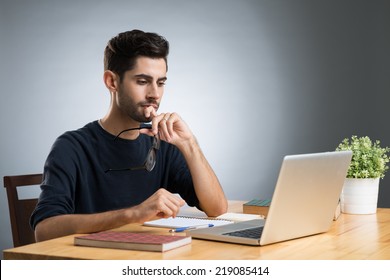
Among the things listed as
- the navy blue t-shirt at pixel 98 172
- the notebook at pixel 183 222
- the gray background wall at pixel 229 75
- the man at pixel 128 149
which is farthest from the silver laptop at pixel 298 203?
the gray background wall at pixel 229 75

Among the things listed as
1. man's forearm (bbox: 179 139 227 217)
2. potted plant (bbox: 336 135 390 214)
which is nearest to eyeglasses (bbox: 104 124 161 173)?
man's forearm (bbox: 179 139 227 217)

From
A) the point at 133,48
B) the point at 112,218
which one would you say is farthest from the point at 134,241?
the point at 133,48

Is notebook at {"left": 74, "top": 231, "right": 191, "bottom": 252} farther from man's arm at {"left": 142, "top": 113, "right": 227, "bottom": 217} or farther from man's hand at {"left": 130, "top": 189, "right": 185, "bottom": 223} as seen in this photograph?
man's arm at {"left": 142, "top": 113, "right": 227, "bottom": 217}

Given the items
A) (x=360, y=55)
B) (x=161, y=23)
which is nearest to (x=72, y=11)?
(x=161, y=23)

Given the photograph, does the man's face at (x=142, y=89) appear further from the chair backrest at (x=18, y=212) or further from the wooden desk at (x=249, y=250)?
the wooden desk at (x=249, y=250)

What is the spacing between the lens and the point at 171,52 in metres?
4.75

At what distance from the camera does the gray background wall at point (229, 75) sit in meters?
4.38

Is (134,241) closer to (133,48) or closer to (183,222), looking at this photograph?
(183,222)

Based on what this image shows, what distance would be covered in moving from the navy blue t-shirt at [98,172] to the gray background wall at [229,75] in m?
2.01

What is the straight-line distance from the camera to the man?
2.41 meters
